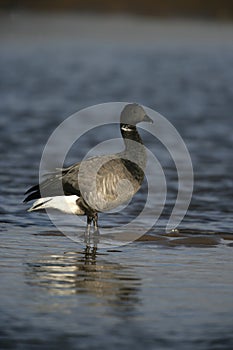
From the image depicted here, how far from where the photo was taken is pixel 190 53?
31.3 metres

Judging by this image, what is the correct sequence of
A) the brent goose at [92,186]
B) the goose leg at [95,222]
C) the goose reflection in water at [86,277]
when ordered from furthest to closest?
the goose leg at [95,222] → the brent goose at [92,186] → the goose reflection in water at [86,277]

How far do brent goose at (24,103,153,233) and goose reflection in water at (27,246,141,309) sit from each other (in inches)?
29.4

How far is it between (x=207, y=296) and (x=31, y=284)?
147 cm

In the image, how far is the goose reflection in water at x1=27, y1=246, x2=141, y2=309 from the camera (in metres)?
7.41

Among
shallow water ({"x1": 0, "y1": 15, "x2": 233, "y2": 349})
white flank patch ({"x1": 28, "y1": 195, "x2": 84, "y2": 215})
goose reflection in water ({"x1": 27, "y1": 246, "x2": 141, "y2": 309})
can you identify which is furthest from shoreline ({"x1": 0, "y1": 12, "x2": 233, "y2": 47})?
goose reflection in water ({"x1": 27, "y1": 246, "x2": 141, "y2": 309})

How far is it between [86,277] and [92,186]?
1629 millimetres

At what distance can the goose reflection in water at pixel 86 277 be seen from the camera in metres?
7.41

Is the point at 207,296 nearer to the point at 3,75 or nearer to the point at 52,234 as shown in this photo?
the point at 52,234

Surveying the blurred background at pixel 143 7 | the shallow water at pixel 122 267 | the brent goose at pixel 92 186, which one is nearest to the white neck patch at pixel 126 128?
the brent goose at pixel 92 186

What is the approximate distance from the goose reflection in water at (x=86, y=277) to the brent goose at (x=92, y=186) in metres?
0.75

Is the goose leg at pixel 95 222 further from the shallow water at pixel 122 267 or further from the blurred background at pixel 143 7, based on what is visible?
the blurred background at pixel 143 7

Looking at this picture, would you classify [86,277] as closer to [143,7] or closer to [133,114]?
[133,114]

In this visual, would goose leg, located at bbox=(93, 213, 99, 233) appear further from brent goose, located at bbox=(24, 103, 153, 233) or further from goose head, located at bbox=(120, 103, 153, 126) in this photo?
goose head, located at bbox=(120, 103, 153, 126)

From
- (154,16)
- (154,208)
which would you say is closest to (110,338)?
(154,208)
